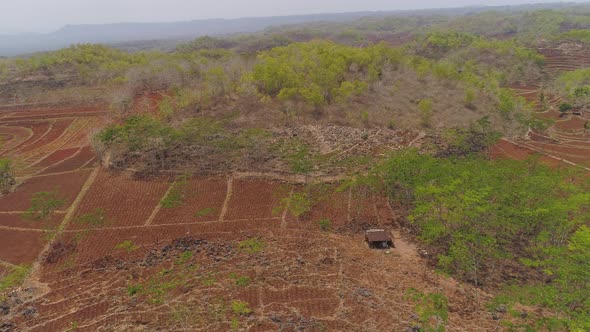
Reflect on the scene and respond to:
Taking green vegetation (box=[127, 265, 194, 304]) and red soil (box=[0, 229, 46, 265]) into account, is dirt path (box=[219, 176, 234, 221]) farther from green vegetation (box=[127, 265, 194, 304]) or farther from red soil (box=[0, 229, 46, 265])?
red soil (box=[0, 229, 46, 265])

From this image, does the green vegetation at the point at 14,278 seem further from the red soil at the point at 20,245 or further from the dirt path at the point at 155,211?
the dirt path at the point at 155,211

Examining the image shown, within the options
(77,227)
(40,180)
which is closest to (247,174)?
(77,227)

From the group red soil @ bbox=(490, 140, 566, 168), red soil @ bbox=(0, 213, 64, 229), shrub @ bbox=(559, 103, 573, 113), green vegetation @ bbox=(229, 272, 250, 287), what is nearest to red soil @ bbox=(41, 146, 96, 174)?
red soil @ bbox=(0, 213, 64, 229)

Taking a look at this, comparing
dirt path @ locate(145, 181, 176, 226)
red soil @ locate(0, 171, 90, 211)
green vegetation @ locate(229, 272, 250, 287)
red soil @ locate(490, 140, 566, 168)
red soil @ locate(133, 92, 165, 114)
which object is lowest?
red soil @ locate(490, 140, 566, 168)

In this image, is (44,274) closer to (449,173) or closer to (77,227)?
(77,227)

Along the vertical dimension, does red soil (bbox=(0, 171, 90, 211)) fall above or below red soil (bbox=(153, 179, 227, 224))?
above

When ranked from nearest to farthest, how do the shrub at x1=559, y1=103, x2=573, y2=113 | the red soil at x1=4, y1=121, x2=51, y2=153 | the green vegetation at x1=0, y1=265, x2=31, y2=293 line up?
the green vegetation at x1=0, y1=265, x2=31, y2=293, the red soil at x1=4, y1=121, x2=51, y2=153, the shrub at x1=559, y1=103, x2=573, y2=113

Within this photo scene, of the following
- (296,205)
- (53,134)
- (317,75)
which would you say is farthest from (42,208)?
(317,75)
